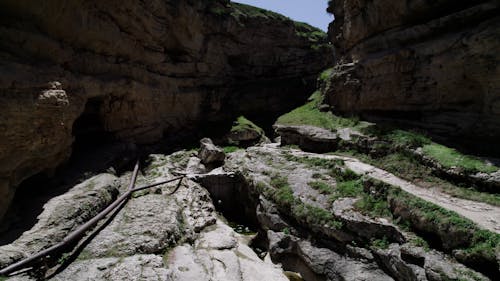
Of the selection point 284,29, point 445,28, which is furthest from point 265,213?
point 284,29

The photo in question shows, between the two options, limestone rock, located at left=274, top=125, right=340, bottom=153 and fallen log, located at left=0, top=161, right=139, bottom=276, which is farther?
limestone rock, located at left=274, top=125, right=340, bottom=153

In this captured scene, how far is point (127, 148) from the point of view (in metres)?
19.4

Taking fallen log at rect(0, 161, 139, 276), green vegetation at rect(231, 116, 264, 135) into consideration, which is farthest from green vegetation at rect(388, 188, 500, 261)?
green vegetation at rect(231, 116, 264, 135)

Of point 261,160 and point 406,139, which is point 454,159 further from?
point 261,160

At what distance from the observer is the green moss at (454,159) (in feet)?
34.2

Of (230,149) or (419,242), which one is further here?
(230,149)

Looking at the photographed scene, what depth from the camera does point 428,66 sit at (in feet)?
46.7

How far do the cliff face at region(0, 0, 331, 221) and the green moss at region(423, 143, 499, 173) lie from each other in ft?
54.6

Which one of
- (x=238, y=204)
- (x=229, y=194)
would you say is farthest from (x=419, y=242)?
(x=229, y=194)

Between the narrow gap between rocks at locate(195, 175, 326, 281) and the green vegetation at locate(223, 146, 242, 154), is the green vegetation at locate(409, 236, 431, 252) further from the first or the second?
the green vegetation at locate(223, 146, 242, 154)

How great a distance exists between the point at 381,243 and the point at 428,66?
32.5 ft

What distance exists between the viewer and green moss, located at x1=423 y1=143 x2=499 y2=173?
10438mm

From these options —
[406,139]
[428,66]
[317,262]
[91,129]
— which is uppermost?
[428,66]

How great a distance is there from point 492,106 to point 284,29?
26.2m
